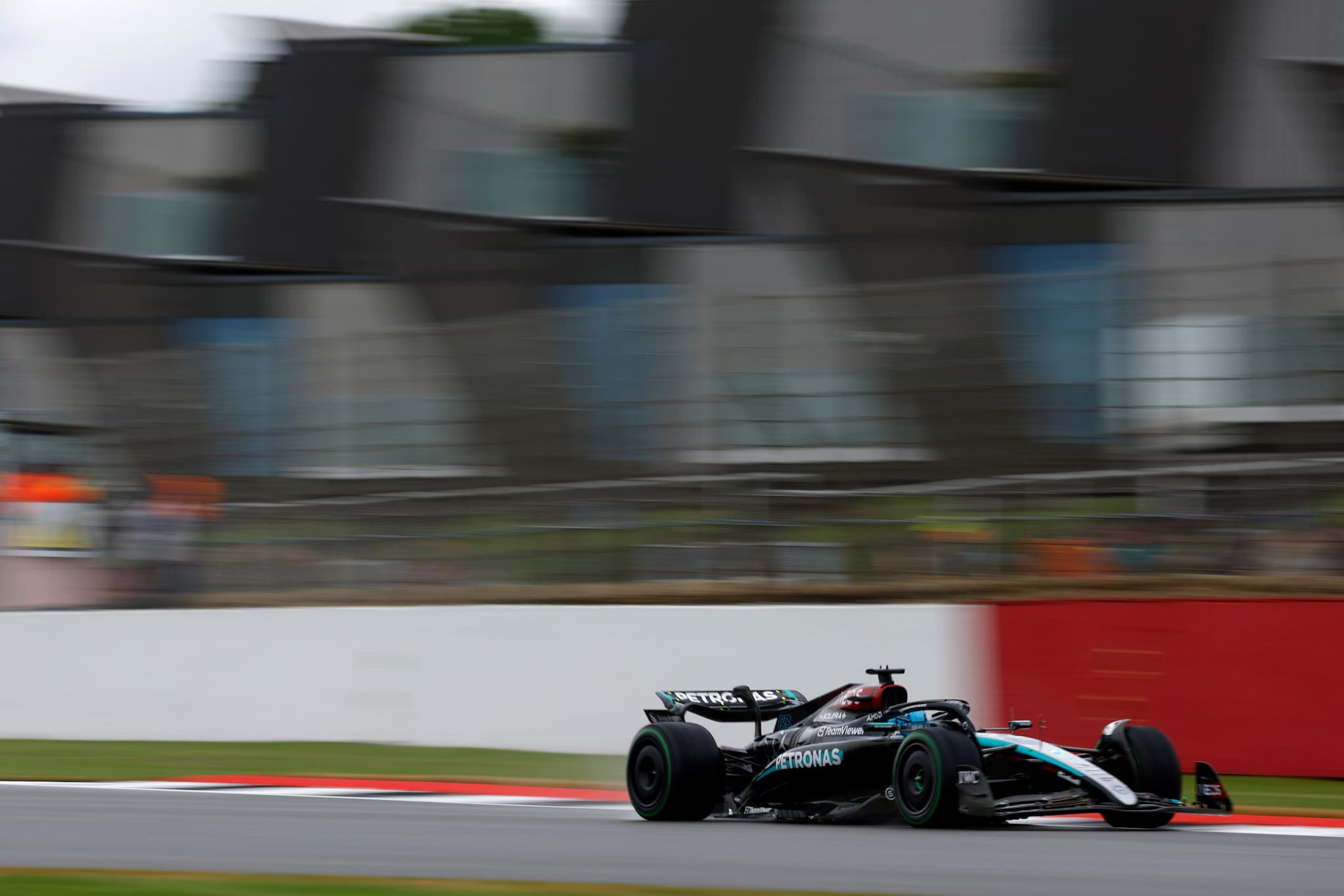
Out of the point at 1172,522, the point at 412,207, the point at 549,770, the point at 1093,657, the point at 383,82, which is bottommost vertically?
the point at 549,770

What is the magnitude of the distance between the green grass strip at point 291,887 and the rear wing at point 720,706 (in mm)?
3502

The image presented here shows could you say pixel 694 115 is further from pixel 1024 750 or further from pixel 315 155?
pixel 1024 750

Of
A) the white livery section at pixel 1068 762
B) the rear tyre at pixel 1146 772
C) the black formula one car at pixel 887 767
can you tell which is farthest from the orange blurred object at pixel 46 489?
the rear tyre at pixel 1146 772

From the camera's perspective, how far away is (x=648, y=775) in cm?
888

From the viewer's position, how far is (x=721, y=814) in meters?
8.82

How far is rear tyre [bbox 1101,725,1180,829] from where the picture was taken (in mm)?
7797

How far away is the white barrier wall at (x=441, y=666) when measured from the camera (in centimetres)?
1266

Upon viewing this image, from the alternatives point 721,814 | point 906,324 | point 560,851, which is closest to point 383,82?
point 906,324

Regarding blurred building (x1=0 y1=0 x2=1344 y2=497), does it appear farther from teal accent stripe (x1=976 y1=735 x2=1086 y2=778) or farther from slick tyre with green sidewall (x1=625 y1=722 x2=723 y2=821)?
teal accent stripe (x1=976 y1=735 x2=1086 y2=778)

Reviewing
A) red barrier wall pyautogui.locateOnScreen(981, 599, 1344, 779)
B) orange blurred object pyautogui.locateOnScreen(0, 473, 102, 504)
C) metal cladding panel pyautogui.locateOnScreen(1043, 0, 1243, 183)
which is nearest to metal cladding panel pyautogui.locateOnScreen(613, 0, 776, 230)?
metal cladding panel pyautogui.locateOnScreen(1043, 0, 1243, 183)

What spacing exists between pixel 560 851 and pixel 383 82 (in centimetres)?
1829

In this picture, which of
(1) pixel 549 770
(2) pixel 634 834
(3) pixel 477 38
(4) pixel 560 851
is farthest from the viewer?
(3) pixel 477 38

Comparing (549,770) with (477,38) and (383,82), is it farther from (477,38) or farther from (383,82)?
(477,38)

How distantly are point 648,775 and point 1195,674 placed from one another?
13.8 ft
